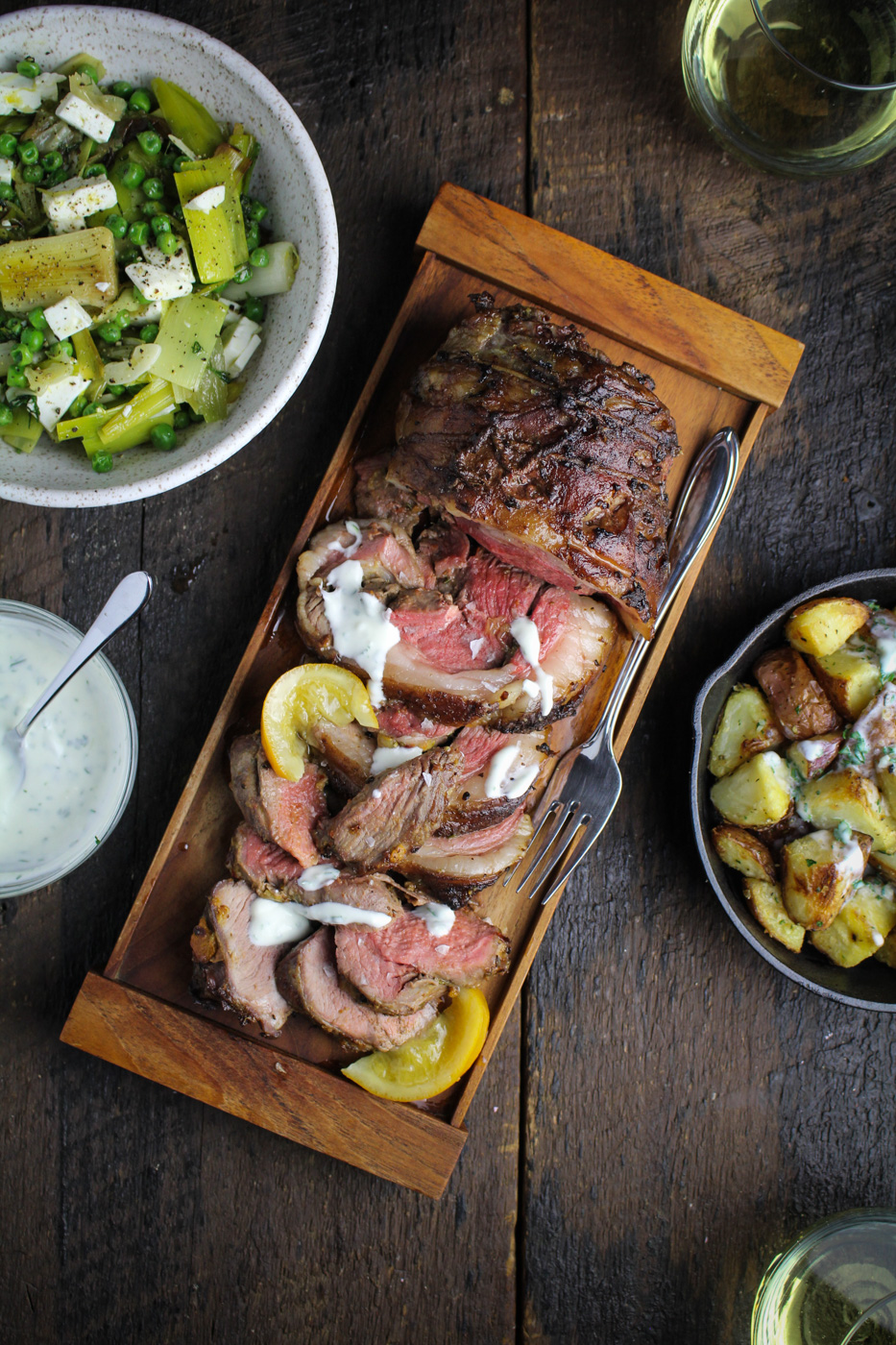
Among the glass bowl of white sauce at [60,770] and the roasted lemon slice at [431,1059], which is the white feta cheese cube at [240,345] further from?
the roasted lemon slice at [431,1059]

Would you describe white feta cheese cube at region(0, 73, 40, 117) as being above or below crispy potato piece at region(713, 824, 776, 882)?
above

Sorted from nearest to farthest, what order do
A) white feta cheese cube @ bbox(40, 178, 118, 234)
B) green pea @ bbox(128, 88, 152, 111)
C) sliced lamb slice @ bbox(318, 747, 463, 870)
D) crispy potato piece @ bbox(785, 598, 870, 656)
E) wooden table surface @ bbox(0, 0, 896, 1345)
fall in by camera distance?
white feta cheese cube @ bbox(40, 178, 118, 234) → green pea @ bbox(128, 88, 152, 111) → sliced lamb slice @ bbox(318, 747, 463, 870) → crispy potato piece @ bbox(785, 598, 870, 656) → wooden table surface @ bbox(0, 0, 896, 1345)

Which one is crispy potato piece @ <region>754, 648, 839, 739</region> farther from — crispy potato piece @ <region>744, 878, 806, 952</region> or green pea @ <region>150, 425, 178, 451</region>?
green pea @ <region>150, 425, 178, 451</region>

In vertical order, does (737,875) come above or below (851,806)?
below

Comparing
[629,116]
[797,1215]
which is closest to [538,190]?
[629,116]

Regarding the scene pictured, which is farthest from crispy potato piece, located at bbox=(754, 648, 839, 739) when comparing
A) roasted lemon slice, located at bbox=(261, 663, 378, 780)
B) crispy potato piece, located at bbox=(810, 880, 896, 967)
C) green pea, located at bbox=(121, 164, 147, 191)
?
green pea, located at bbox=(121, 164, 147, 191)

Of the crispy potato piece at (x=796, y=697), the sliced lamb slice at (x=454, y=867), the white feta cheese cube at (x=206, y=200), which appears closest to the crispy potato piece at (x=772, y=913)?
the crispy potato piece at (x=796, y=697)

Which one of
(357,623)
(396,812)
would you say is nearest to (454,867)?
(396,812)

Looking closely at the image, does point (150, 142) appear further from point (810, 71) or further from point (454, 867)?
point (454, 867)
